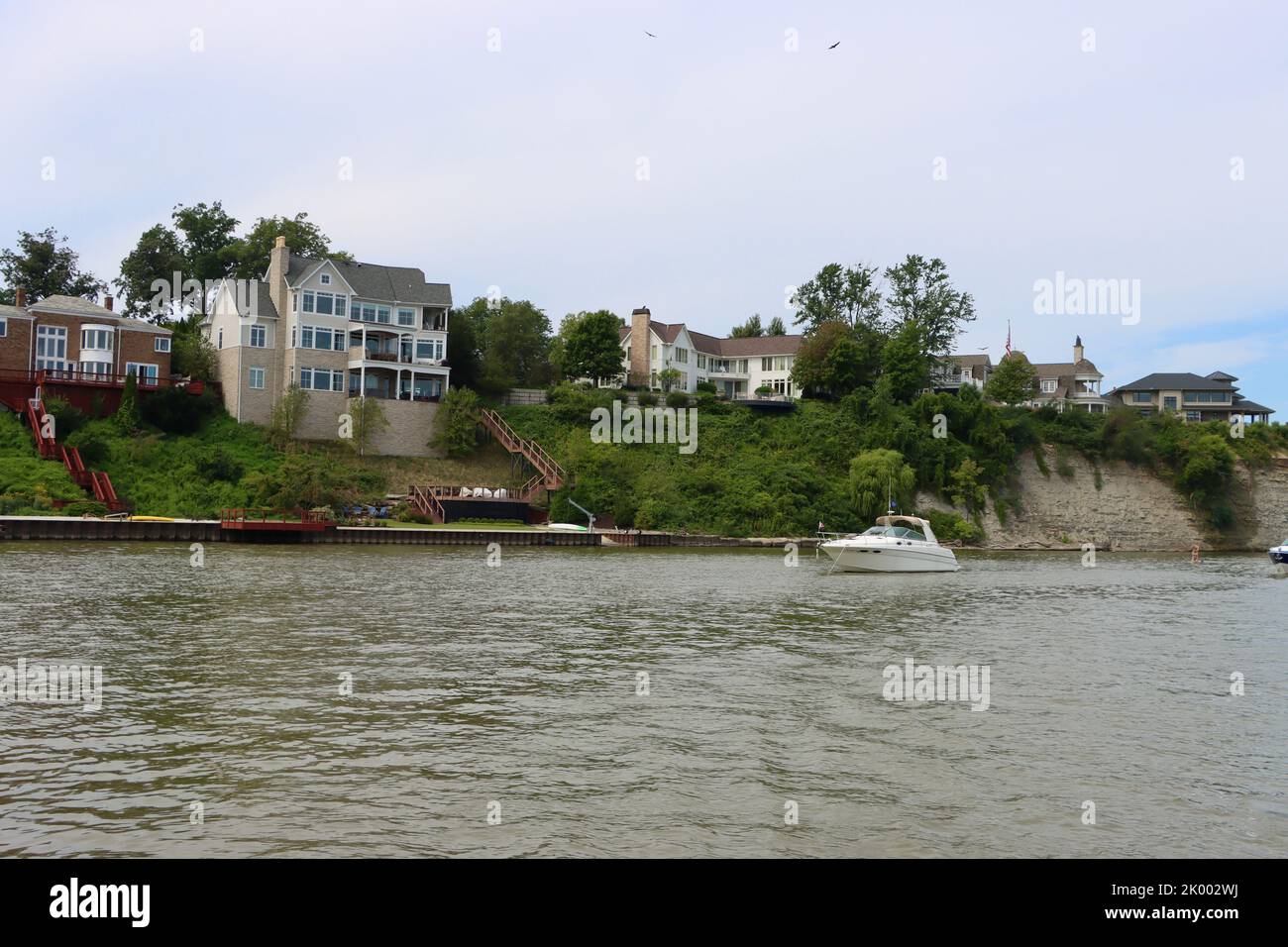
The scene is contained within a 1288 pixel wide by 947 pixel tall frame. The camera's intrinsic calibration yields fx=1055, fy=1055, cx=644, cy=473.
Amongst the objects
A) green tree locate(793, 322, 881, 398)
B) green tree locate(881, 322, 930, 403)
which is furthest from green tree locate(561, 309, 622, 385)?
green tree locate(881, 322, 930, 403)

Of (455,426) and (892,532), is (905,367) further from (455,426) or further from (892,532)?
(892,532)

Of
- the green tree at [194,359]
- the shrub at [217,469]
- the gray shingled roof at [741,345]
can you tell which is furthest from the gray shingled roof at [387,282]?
the gray shingled roof at [741,345]

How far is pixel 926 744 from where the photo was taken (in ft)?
45.5

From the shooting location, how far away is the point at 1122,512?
3248 inches

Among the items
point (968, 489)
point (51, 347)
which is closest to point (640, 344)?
point (968, 489)

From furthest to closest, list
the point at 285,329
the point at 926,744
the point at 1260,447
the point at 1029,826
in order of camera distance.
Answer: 1. the point at 1260,447
2. the point at 285,329
3. the point at 926,744
4. the point at 1029,826

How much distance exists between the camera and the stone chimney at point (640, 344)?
91.9 metres

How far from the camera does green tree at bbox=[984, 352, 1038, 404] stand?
9544 cm

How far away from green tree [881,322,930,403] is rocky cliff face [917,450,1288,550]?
10.8 meters

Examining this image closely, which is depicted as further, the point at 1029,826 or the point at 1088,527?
the point at 1088,527

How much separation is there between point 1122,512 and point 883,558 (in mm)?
46641
